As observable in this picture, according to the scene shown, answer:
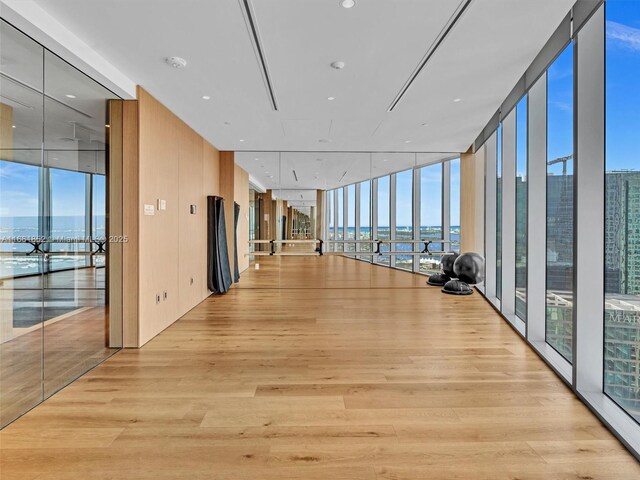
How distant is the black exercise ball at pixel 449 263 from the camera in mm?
6930

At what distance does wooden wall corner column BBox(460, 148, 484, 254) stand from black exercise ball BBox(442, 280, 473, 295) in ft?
2.58

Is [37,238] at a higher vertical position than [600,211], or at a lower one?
lower

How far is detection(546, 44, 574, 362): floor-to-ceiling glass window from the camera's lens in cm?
315

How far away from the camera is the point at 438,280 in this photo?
24.2 ft

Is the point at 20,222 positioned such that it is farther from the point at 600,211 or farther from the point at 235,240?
the point at 235,240

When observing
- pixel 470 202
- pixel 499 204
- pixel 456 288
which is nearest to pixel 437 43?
pixel 499 204

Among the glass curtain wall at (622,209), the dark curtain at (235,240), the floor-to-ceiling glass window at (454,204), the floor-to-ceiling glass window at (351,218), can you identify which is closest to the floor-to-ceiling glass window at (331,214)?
the floor-to-ceiling glass window at (351,218)

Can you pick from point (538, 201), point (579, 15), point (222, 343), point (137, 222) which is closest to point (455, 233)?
point (538, 201)

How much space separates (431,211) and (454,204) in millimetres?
536

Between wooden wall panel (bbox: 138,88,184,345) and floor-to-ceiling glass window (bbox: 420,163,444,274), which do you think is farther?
floor-to-ceiling glass window (bbox: 420,163,444,274)

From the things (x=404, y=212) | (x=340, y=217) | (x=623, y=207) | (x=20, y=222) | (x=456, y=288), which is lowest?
(x=456, y=288)

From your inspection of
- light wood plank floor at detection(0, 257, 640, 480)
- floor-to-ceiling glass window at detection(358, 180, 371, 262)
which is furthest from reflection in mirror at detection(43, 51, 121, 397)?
floor-to-ceiling glass window at detection(358, 180, 371, 262)

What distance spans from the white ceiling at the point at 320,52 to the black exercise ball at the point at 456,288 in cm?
327

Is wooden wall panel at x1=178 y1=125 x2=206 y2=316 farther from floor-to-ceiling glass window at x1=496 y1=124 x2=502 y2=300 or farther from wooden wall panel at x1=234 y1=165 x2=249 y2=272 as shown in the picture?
floor-to-ceiling glass window at x1=496 y1=124 x2=502 y2=300
